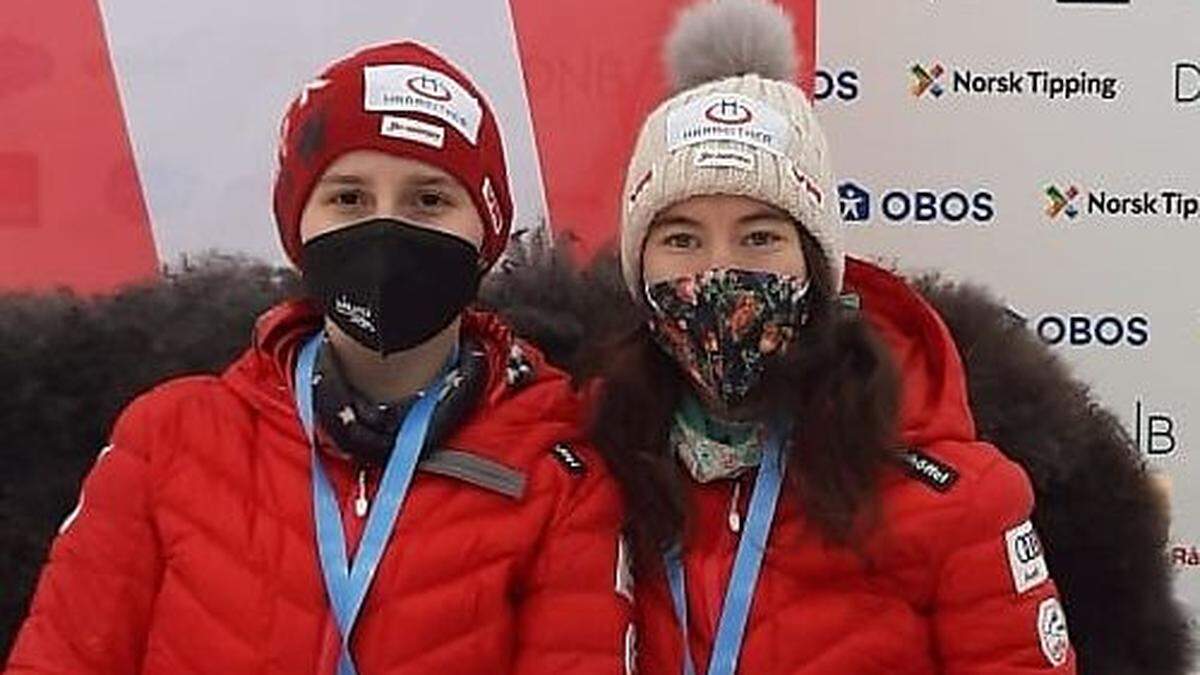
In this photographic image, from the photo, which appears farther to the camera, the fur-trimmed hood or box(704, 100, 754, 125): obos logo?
the fur-trimmed hood

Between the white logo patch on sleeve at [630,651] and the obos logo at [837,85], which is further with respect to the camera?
the obos logo at [837,85]

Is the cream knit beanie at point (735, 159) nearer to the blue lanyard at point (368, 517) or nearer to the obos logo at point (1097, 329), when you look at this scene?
the blue lanyard at point (368, 517)

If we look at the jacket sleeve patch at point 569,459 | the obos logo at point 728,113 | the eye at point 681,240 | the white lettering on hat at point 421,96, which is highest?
the white lettering on hat at point 421,96

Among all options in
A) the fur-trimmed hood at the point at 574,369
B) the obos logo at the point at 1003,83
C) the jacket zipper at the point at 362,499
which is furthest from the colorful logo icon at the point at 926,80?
the jacket zipper at the point at 362,499

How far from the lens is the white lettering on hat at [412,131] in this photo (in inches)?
74.7

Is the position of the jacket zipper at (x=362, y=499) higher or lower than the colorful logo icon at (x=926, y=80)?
lower

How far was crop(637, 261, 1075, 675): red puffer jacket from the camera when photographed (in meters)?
1.90

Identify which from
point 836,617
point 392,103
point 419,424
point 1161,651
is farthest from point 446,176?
point 1161,651

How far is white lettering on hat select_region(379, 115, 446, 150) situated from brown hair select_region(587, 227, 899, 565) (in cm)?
33

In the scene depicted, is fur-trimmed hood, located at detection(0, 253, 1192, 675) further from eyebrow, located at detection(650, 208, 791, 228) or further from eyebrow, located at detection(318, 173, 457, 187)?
eyebrow, located at detection(318, 173, 457, 187)

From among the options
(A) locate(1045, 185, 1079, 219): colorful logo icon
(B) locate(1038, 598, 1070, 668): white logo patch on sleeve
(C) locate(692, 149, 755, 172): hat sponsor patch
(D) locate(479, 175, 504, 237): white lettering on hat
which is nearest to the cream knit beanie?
(C) locate(692, 149, 755, 172): hat sponsor patch

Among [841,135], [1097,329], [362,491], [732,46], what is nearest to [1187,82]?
[1097,329]

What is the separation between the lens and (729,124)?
6.43 feet

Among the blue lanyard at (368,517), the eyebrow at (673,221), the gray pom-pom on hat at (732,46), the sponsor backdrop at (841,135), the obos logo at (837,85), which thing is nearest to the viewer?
the blue lanyard at (368,517)
